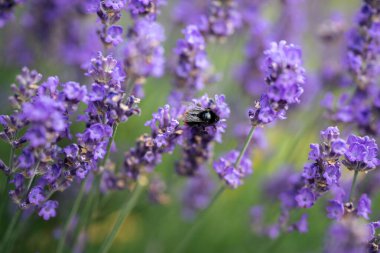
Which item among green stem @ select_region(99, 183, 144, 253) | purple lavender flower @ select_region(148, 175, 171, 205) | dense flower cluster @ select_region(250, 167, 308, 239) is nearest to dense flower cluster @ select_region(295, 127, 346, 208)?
dense flower cluster @ select_region(250, 167, 308, 239)

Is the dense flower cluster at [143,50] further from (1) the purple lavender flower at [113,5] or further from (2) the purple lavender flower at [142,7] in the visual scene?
(1) the purple lavender flower at [113,5]

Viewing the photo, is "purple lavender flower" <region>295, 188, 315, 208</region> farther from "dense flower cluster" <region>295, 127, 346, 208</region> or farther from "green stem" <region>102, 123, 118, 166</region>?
"green stem" <region>102, 123, 118, 166</region>

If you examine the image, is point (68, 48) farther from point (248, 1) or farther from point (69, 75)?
point (248, 1)

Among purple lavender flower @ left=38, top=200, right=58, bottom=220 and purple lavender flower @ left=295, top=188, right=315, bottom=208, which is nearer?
purple lavender flower @ left=38, top=200, right=58, bottom=220

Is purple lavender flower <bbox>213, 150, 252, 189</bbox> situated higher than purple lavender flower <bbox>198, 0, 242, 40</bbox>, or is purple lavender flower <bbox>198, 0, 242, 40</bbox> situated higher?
purple lavender flower <bbox>198, 0, 242, 40</bbox>

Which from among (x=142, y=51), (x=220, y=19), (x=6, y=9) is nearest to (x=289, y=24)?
(x=220, y=19)

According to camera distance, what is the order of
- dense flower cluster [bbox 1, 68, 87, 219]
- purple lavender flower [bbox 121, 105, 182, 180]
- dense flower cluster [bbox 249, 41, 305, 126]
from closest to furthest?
dense flower cluster [bbox 1, 68, 87, 219], dense flower cluster [bbox 249, 41, 305, 126], purple lavender flower [bbox 121, 105, 182, 180]

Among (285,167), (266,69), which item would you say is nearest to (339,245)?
(266,69)

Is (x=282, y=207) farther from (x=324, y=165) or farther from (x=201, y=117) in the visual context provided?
(x=201, y=117)
